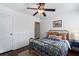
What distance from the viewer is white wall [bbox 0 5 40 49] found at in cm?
172

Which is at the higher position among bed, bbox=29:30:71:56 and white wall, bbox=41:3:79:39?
white wall, bbox=41:3:79:39

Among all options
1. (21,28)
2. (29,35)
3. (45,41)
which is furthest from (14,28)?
(45,41)

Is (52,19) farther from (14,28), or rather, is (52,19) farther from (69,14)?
(14,28)

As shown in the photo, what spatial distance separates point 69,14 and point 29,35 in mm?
939

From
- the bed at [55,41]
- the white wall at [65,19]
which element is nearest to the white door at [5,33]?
the bed at [55,41]

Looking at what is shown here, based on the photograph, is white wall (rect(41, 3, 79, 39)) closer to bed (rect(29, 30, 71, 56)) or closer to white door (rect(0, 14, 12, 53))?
bed (rect(29, 30, 71, 56))

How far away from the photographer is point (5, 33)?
1.71 m

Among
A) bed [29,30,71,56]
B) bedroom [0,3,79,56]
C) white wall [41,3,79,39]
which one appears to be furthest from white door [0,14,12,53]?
white wall [41,3,79,39]

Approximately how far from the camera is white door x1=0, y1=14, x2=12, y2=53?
1677 millimetres

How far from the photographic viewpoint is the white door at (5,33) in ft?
5.50

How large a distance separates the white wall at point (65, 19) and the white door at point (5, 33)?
2.26 ft

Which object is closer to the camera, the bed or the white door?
the white door

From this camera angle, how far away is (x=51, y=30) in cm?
182

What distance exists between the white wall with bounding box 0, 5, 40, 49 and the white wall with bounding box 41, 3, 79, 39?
210mm
